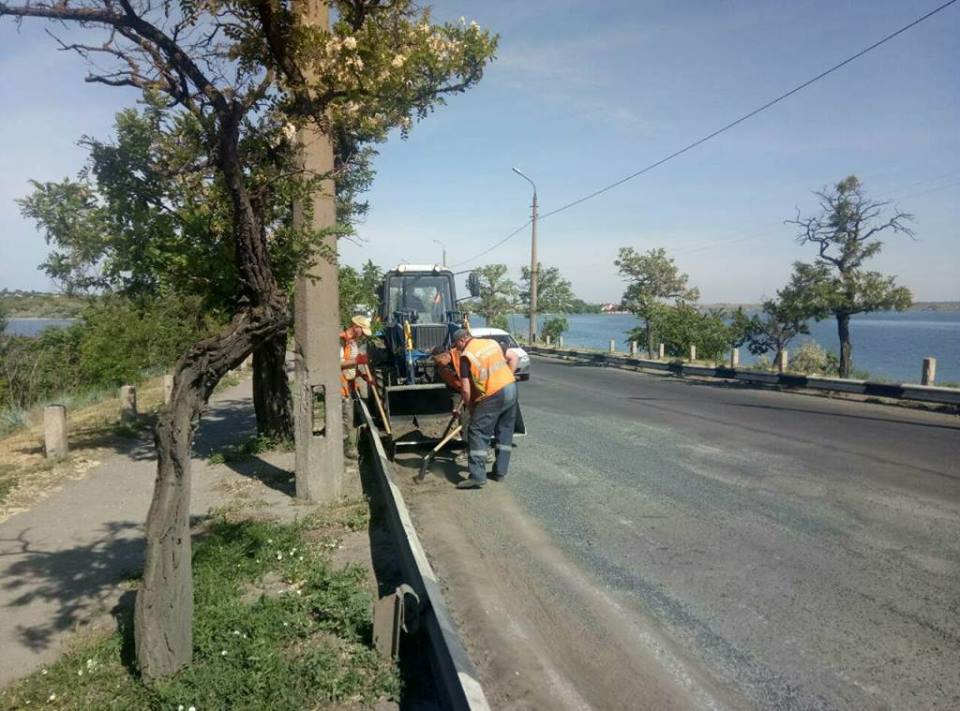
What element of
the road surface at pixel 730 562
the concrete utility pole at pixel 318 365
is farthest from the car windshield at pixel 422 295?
the concrete utility pole at pixel 318 365

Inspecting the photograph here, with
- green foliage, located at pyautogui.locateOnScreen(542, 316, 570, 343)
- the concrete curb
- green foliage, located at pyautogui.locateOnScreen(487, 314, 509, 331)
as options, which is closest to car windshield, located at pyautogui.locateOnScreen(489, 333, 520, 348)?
the concrete curb

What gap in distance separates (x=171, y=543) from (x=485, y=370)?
408cm

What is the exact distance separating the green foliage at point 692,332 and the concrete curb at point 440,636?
33.7 meters

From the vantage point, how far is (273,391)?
10125 mm

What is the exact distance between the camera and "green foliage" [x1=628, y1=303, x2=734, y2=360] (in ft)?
124

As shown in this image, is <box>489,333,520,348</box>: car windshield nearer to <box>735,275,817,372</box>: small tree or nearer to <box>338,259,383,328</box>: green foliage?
<box>338,259,383,328</box>: green foliage

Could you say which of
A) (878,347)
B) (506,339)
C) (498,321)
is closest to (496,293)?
(498,321)

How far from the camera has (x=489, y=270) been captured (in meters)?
46.6

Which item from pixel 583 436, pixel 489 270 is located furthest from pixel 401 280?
pixel 489 270

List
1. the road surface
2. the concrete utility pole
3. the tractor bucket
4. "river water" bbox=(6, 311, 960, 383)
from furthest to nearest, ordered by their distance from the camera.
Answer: "river water" bbox=(6, 311, 960, 383), the tractor bucket, the concrete utility pole, the road surface

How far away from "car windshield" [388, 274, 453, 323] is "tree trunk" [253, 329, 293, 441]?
3.36 m

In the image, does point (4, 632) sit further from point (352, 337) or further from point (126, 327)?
point (126, 327)

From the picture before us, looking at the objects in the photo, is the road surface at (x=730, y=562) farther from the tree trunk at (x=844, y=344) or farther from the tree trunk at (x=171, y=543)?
the tree trunk at (x=844, y=344)

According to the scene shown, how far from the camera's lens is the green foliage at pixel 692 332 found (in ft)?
124
